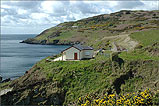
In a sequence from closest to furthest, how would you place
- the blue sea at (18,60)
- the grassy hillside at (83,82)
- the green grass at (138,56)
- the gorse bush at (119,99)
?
the gorse bush at (119,99) → the grassy hillside at (83,82) → the green grass at (138,56) → the blue sea at (18,60)

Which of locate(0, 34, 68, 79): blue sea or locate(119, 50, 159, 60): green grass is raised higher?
locate(119, 50, 159, 60): green grass

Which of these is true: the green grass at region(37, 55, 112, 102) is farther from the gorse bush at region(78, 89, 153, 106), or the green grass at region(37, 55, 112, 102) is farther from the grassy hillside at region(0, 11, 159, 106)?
the gorse bush at region(78, 89, 153, 106)

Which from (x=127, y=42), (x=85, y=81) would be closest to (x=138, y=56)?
(x=85, y=81)

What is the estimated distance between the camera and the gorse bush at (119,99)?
69.9 feet

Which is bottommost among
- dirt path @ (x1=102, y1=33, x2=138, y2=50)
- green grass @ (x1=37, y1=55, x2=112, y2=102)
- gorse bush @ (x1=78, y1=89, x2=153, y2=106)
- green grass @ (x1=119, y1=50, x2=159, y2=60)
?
gorse bush @ (x1=78, y1=89, x2=153, y2=106)

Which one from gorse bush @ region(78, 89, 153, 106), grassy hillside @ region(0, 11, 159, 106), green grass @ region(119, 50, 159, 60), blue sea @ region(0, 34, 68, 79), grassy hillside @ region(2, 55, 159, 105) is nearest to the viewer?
gorse bush @ region(78, 89, 153, 106)

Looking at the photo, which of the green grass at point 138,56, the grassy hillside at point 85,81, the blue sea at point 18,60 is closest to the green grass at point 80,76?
the grassy hillside at point 85,81

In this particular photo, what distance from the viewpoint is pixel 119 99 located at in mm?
22703

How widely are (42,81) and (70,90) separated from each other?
462 cm

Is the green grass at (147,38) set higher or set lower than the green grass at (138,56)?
higher

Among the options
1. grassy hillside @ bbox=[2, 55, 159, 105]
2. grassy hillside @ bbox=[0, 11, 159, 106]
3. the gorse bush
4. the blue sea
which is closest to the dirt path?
grassy hillside @ bbox=[0, 11, 159, 106]

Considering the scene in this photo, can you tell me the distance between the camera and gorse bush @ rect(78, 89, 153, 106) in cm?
2130

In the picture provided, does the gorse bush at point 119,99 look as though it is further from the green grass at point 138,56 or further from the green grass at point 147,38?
the green grass at point 147,38

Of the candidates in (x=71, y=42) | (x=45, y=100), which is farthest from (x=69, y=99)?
(x=71, y=42)
